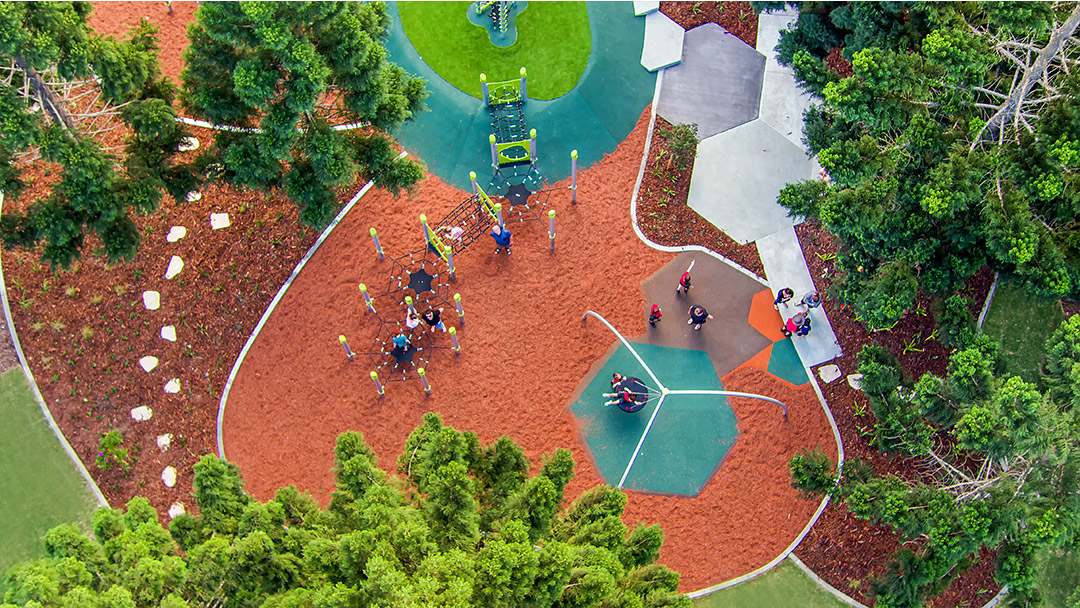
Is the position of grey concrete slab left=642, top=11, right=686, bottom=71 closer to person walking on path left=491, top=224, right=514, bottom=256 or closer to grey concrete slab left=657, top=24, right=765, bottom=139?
grey concrete slab left=657, top=24, right=765, bottom=139

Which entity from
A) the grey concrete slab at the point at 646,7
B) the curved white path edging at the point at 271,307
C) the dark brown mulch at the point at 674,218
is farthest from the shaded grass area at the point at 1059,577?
the curved white path edging at the point at 271,307

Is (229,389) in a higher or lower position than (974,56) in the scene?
lower

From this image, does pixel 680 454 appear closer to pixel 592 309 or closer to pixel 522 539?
pixel 592 309

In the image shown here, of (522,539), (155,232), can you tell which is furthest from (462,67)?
(522,539)

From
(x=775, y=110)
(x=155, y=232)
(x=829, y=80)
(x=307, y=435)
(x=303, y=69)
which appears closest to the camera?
(x=303, y=69)

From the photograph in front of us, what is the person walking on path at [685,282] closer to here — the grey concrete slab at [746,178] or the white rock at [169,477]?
the grey concrete slab at [746,178]

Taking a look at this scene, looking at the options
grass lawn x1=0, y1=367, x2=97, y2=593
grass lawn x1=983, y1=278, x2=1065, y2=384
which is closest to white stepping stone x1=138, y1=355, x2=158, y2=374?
grass lawn x1=0, y1=367, x2=97, y2=593

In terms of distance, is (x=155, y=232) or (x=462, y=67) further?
(x=462, y=67)
